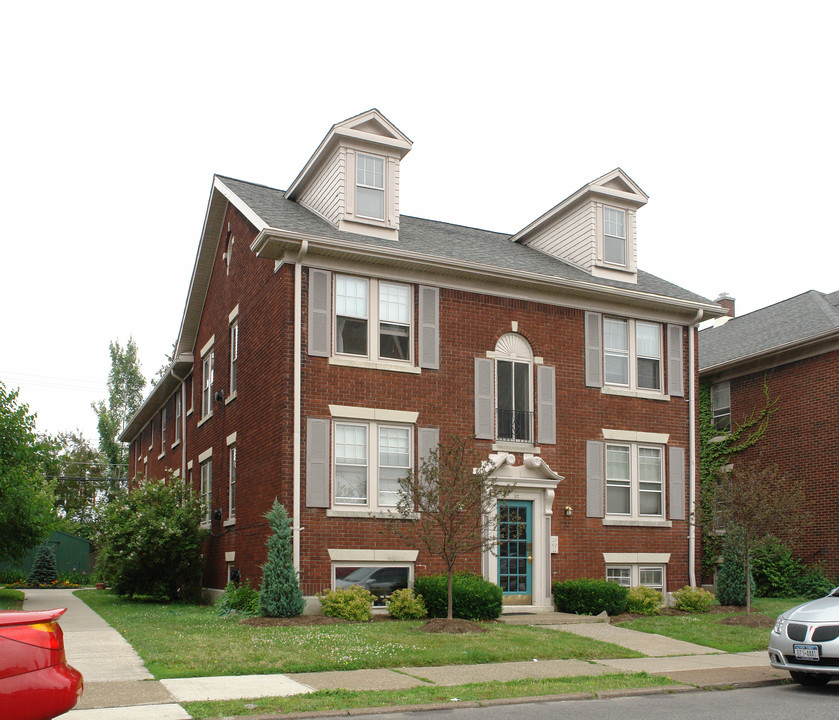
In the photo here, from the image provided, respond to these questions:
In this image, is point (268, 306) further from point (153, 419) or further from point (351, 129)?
point (153, 419)

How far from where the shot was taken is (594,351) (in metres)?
20.4

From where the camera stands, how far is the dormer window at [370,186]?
62.7 ft

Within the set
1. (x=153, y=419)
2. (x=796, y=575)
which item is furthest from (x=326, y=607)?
(x=153, y=419)

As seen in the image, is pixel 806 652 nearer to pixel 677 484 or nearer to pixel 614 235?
pixel 677 484

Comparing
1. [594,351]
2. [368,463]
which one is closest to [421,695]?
[368,463]

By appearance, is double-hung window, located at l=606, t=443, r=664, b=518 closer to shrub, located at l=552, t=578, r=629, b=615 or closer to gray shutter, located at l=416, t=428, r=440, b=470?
shrub, located at l=552, t=578, r=629, b=615

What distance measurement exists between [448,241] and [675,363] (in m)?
6.07

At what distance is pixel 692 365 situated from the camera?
21656 millimetres

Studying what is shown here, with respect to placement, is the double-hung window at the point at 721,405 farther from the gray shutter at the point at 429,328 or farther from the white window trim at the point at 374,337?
the white window trim at the point at 374,337

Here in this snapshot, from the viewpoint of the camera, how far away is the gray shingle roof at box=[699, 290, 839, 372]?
24.0 m

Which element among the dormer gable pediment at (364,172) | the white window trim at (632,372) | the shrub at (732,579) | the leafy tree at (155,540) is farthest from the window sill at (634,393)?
the leafy tree at (155,540)

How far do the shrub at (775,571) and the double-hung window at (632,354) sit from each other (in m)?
5.68

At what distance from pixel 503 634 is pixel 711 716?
569 centimetres

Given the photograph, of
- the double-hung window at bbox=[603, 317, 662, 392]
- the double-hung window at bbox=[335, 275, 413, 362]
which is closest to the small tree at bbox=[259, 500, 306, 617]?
the double-hung window at bbox=[335, 275, 413, 362]
